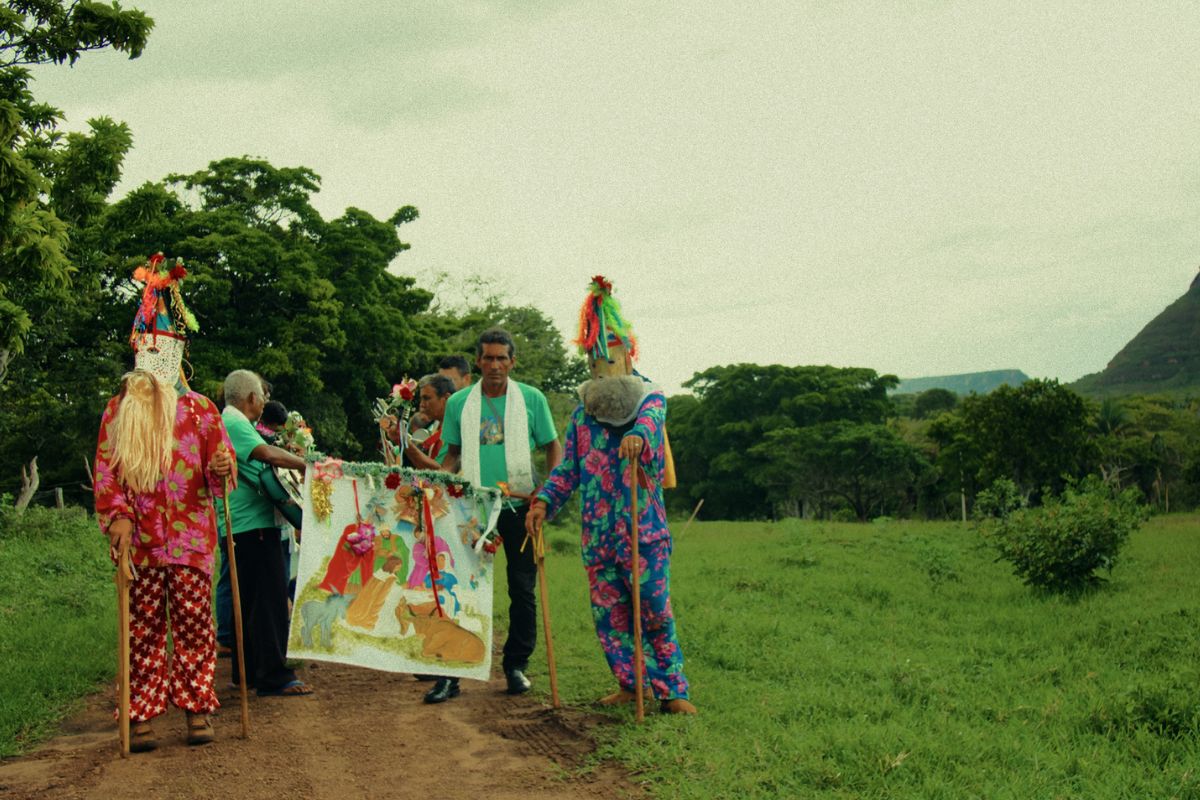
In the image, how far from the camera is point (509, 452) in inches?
255

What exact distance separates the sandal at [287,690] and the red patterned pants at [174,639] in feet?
3.13

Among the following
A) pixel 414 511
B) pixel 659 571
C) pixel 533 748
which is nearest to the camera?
pixel 533 748

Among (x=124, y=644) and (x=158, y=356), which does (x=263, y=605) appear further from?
(x=158, y=356)

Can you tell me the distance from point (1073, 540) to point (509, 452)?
7.29 meters

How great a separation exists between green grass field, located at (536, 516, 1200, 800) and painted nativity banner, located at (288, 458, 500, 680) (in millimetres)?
869

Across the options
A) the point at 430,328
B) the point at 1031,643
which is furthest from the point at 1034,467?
the point at 1031,643

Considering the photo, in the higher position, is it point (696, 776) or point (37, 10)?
point (37, 10)

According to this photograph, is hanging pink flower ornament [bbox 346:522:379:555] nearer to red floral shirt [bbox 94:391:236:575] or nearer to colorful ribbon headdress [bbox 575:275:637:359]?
red floral shirt [bbox 94:391:236:575]

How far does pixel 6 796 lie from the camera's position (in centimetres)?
458

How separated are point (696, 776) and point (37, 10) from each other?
10.0 m

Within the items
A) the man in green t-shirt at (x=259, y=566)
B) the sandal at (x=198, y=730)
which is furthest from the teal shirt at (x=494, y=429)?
the sandal at (x=198, y=730)

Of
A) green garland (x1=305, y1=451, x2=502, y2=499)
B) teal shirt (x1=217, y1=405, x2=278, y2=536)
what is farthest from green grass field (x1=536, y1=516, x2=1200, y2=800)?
teal shirt (x1=217, y1=405, x2=278, y2=536)

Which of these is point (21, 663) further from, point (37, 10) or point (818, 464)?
point (818, 464)

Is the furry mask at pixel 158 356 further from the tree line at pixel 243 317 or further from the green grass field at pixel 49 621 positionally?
the tree line at pixel 243 317
